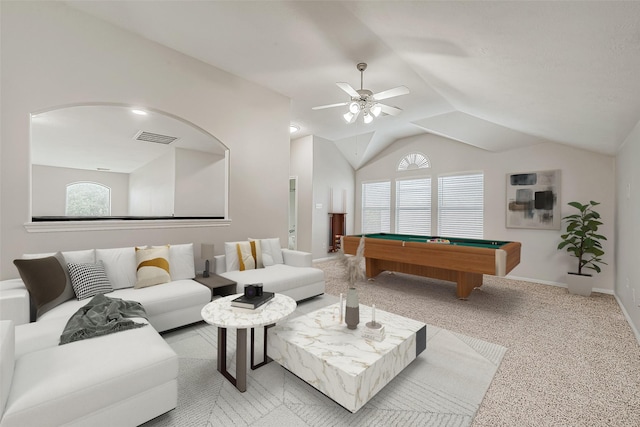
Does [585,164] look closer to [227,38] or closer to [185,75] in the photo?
[227,38]

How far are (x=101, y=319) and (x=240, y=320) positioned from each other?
103 centimetres

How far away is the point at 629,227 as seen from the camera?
3.19 metres

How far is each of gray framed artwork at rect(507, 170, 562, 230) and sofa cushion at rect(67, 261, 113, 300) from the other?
635 cm

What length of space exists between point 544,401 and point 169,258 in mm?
3613

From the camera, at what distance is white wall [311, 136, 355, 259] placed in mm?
6652

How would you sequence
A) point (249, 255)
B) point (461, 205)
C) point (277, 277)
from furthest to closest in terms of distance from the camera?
point (461, 205) < point (249, 255) < point (277, 277)

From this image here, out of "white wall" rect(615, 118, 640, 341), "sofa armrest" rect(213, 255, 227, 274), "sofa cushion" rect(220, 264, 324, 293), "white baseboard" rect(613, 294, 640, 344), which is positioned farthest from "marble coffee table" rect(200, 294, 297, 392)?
"white wall" rect(615, 118, 640, 341)

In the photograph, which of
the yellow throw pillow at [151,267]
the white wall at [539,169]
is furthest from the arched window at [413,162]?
the yellow throw pillow at [151,267]

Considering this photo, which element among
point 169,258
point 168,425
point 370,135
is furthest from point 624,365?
point 370,135

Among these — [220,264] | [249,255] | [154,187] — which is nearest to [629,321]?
[249,255]

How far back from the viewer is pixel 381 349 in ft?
6.18

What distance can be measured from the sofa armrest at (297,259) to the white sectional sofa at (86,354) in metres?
1.47

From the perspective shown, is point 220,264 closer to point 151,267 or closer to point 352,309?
point 151,267

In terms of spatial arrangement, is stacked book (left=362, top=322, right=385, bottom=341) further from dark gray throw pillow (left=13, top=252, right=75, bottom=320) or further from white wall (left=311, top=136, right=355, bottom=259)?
white wall (left=311, top=136, right=355, bottom=259)
